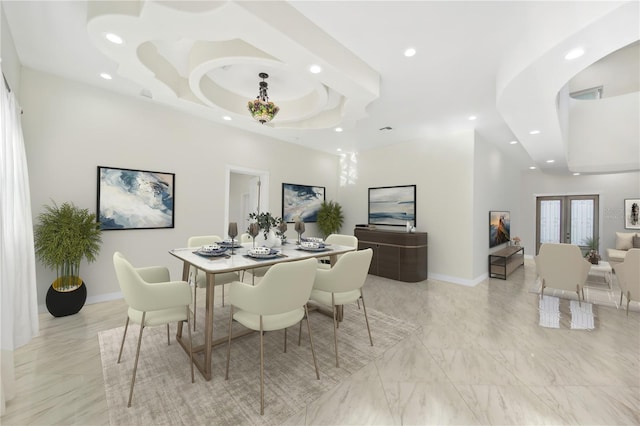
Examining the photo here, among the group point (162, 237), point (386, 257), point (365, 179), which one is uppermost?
point (365, 179)

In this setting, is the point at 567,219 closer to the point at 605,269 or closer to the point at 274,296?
the point at 605,269

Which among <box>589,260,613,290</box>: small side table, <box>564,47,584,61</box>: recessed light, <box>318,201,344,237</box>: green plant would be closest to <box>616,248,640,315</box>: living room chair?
<box>589,260,613,290</box>: small side table

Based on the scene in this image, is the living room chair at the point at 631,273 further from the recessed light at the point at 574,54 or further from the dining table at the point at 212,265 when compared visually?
the dining table at the point at 212,265

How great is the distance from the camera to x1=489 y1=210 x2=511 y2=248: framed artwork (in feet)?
18.6

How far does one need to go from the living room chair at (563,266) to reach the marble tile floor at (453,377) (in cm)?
57

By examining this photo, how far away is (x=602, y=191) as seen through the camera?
269 inches

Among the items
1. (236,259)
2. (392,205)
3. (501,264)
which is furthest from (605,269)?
(236,259)

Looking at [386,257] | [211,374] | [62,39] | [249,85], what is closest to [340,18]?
[249,85]

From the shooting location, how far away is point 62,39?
2555 millimetres

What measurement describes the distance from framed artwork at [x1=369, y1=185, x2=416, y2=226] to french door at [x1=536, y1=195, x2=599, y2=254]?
4.70 metres

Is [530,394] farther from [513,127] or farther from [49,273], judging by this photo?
[49,273]

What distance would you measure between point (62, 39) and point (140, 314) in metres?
2.76

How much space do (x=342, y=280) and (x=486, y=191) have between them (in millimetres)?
4537

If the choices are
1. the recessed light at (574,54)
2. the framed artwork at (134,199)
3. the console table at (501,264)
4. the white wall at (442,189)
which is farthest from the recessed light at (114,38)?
the console table at (501,264)
